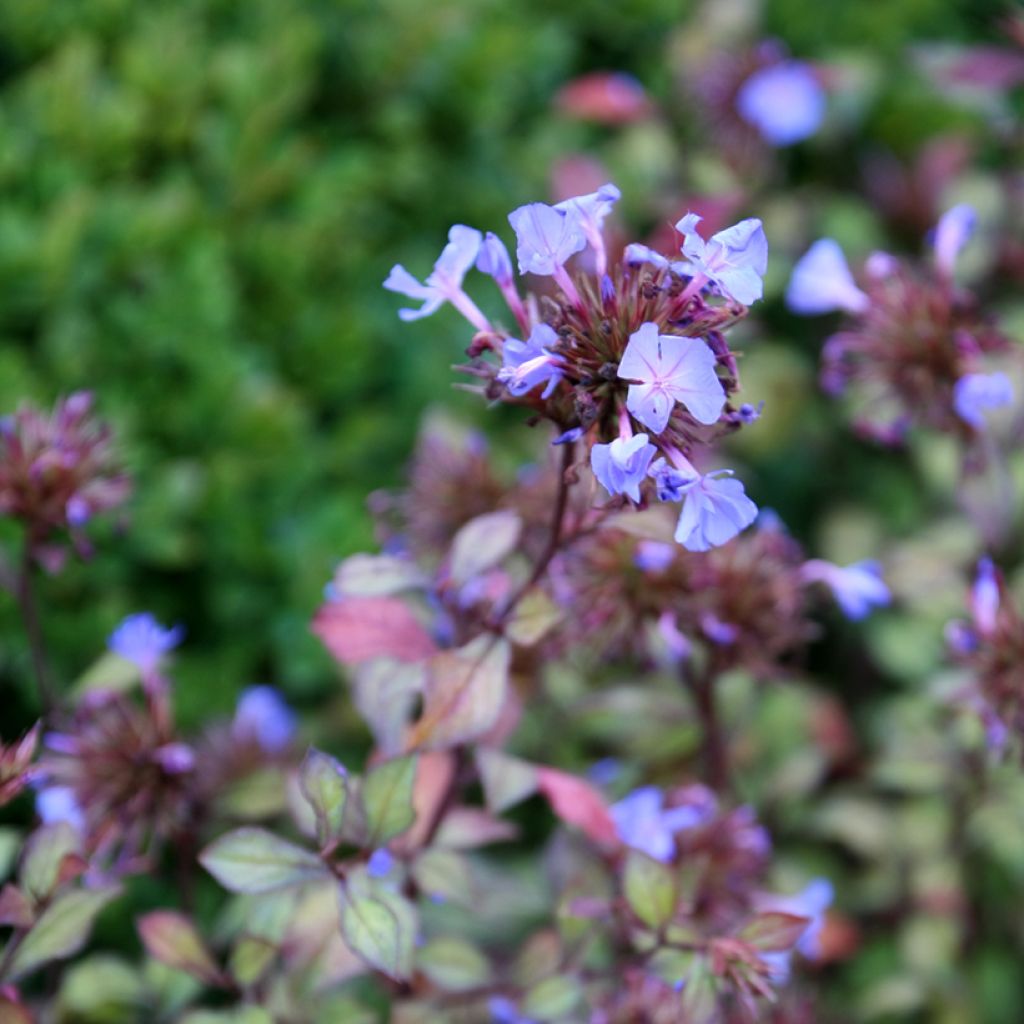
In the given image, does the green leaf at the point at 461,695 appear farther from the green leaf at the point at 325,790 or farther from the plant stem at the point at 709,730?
the plant stem at the point at 709,730

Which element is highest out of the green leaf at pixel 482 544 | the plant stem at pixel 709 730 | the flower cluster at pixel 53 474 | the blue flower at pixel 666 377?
the blue flower at pixel 666 377

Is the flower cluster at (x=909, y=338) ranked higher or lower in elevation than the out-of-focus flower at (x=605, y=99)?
higher

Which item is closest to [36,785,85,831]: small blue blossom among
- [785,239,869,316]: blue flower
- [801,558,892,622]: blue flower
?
[801,558,892,622]: blue flower

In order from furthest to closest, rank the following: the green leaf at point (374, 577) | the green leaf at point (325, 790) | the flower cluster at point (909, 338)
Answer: the flower cluster at point (909, 338) < the green leaf at point (374, 577) < the green leaf at point (325, 790)

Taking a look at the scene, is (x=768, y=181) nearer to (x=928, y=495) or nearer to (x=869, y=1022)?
(x=928, y=495)

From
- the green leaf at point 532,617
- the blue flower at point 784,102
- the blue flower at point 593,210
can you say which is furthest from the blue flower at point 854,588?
the blue flower at point 784,102

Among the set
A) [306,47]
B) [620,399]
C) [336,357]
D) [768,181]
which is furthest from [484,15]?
[620,399]

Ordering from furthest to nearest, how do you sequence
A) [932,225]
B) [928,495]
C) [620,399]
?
[932,225], [928,495], [620,399]
